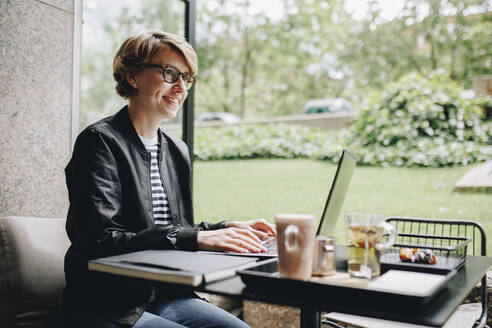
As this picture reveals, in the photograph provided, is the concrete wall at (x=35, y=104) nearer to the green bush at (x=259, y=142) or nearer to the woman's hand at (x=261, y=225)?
the woman's hand at (x=261, y=225)

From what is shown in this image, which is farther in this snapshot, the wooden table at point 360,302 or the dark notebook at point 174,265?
the dark notebook at point 174,265

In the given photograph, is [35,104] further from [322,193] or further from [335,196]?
[322,193]

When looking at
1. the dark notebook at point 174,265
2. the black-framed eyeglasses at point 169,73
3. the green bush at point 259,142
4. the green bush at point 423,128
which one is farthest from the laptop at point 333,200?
the green bush at point 259,142

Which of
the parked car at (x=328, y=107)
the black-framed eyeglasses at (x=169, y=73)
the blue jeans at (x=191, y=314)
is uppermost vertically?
the parked car at (x=328, y=107)

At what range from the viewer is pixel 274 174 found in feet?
23.5

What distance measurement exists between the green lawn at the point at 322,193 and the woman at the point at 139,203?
3145mm

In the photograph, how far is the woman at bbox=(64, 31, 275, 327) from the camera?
140 centimetres

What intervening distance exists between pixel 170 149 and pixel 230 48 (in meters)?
13.7

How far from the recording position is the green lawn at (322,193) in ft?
16.5

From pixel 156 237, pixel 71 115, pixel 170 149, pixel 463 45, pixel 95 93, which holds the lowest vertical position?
pixel 156 237

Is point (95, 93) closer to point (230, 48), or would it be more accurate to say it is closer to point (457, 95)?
point (457, 95)

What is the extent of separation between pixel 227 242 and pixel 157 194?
473 millimetres

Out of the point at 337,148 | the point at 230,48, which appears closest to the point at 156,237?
the point at 337,148

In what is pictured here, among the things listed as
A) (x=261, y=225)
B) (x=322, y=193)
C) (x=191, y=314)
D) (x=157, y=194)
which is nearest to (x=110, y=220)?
(x=157, y=194)
